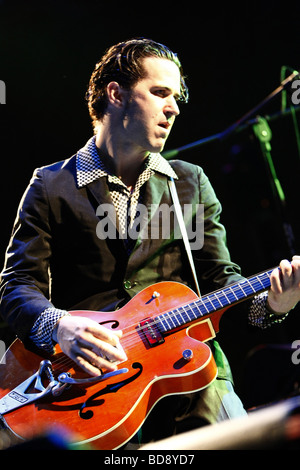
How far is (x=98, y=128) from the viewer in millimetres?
2881

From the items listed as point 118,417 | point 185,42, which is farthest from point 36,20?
point 118,417

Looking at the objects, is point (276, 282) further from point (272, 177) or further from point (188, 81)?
point (188, 81)

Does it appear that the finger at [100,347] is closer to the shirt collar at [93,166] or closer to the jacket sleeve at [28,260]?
the jacket sleeve at [28,260]

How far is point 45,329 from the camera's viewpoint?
6.97 feet

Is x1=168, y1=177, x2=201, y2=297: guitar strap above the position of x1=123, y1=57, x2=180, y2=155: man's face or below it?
below

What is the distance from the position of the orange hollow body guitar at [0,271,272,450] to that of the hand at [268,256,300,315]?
0.05 meters

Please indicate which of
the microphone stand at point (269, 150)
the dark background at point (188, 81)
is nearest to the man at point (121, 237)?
the microphone stand at point (269, 150)

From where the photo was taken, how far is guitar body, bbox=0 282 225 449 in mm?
1908

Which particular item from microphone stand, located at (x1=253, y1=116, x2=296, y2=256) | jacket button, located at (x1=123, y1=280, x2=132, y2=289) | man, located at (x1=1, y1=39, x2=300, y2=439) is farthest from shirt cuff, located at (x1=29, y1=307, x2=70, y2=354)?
microphone stand, located at (x1=253, y1=116, x2=296, y2=256)

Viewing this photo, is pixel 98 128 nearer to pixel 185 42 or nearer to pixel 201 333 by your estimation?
pixel 185 42

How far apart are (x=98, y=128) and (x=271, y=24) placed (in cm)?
196

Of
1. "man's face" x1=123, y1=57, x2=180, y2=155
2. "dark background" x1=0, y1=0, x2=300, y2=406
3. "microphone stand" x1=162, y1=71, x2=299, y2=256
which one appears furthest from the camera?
"dark background" x1=0, y1=0, x2=300, y2=406

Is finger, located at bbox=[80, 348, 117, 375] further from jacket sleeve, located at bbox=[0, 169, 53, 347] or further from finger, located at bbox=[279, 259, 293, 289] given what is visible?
finger, located at bbox=[279, 259, 293, 289]

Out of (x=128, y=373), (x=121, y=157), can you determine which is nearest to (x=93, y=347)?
(x=128, y=373)
